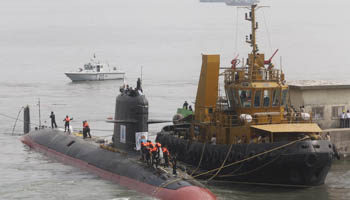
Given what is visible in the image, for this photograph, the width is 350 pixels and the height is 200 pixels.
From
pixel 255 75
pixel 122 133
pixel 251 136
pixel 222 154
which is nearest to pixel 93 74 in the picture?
pixel 122 133

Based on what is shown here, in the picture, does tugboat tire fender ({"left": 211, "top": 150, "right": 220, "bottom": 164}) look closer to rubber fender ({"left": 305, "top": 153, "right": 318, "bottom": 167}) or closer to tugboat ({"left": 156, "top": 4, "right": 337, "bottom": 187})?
tugboat ({"left": 156, "top": 4, "right": 337, "bottom": 187})

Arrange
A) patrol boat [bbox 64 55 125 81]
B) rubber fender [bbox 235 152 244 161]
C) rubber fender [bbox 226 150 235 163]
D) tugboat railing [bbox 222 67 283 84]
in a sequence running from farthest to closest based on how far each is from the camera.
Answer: patrol boat [bbox 64 55 125 81], tugboat railing [bbox 222 67 283 84], rubber fender [bbox 226 150 235 163], rubber fender [bbox 235 152 244 161]

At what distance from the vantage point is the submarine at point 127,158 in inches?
958

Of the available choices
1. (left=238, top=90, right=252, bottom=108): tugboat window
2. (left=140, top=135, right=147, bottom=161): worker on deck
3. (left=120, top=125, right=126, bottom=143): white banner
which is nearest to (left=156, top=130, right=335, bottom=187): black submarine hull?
(left=238, top=90, right=252, bottom=108): tugboat window

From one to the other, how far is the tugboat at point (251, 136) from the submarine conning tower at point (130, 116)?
134 inches

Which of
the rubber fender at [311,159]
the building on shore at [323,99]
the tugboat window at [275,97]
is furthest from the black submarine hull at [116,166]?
the building on shore at [323,99]

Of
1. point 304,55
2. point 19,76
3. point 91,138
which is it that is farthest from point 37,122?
point 304,55

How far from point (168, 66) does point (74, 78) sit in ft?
111

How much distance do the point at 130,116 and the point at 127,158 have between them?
2.04 meters

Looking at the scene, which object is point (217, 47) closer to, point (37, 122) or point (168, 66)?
point (168, 66)

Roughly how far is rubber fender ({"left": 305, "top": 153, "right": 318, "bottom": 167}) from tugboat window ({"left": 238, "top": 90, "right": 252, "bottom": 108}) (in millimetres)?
4946

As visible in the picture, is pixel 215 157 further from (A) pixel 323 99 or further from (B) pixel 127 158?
(A) pixel 323 99

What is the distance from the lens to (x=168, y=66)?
114375 mm

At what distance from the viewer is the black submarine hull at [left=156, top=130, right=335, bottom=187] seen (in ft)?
86.7
